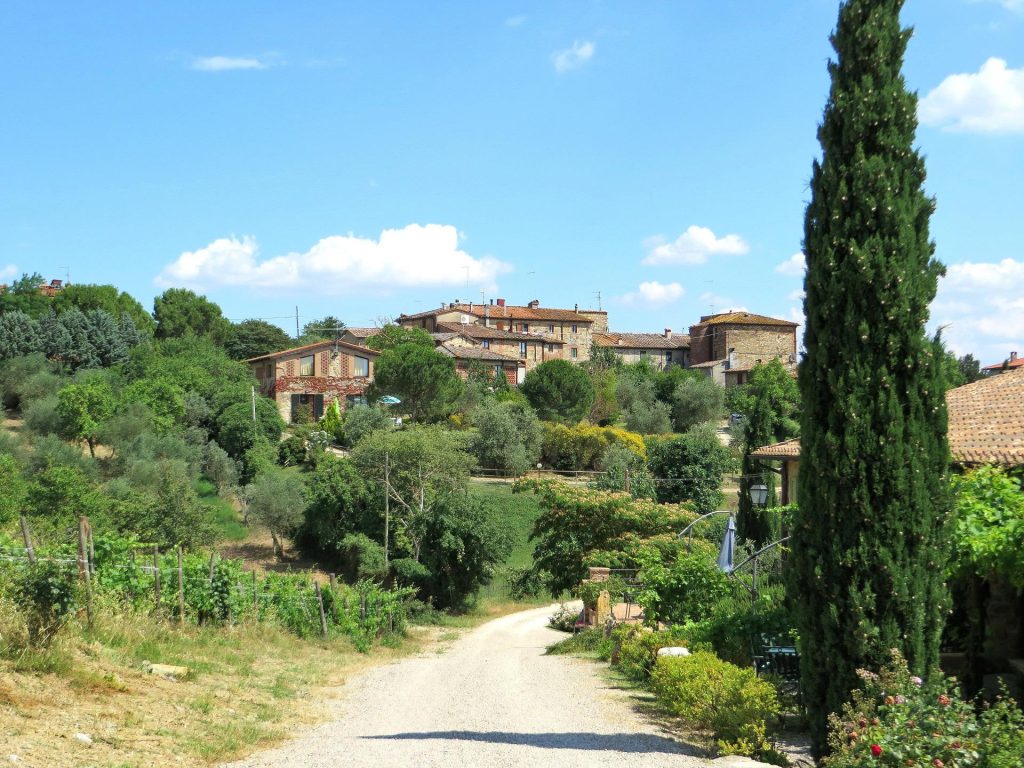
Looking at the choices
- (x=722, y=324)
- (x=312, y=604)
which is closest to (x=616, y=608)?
(x=312, y=604)

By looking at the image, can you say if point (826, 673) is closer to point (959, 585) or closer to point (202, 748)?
point (959, 585)

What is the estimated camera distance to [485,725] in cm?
909

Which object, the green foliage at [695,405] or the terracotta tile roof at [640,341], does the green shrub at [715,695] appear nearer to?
the green foliage at [695,405]

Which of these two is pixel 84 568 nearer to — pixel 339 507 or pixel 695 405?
pixel 339 507

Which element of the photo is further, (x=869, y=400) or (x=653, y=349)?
(x=653, y=349)

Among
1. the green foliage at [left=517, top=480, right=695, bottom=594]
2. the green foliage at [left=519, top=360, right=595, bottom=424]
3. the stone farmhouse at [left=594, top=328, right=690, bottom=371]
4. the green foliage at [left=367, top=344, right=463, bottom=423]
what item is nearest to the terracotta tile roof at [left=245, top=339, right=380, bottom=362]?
the green foliage at [left=367, top=344, right=463, bottom=423]

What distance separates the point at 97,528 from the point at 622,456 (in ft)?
87.6

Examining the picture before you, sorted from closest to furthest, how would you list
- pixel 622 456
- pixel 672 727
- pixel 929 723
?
pixel 929 723
pixel 672 727
pixel 622 456

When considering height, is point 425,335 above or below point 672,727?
above

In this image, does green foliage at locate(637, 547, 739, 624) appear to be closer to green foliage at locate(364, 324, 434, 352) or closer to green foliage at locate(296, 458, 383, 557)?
green foliage at locate(296, 458, 383, 557)

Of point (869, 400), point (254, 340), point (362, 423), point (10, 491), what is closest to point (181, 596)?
point (869, 400)

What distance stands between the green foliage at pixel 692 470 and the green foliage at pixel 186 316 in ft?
141

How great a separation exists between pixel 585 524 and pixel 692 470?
52.1 ft

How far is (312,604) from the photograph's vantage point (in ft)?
59.4
